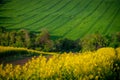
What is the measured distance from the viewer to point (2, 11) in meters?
121

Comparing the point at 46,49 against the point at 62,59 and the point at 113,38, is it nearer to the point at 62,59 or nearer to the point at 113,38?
the point at 113,38

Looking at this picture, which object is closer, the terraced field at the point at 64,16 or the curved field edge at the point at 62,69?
the curved field edge at the point at 62,69

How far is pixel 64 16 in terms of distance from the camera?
11669 centimetres

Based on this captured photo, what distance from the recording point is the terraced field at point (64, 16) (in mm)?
104562

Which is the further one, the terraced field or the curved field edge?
the terraced field

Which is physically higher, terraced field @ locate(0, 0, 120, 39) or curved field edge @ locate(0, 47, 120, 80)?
terraced field @ locate(0, 0, 120, 39)

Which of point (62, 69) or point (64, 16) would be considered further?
point (64, 16)

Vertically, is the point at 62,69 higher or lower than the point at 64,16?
lower

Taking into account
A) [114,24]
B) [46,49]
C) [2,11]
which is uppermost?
[2,11]

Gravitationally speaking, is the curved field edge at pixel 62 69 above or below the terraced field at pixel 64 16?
below

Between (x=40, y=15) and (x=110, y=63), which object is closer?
(x=110, y=63)

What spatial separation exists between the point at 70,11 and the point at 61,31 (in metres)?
20.1

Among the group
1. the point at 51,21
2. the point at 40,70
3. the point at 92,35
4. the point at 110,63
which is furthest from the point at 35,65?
the point at 51,21

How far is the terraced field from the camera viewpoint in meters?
105
